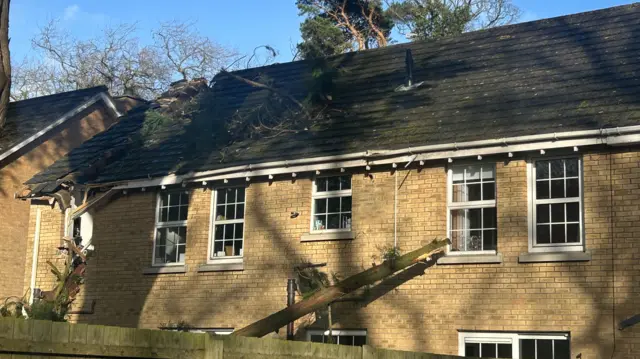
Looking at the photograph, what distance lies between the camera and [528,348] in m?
14.6

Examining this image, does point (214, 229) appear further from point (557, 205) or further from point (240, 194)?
point (557, 205)

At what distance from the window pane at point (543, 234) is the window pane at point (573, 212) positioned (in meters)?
0.39

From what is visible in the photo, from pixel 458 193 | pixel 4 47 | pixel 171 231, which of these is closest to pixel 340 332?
pixel 458 193

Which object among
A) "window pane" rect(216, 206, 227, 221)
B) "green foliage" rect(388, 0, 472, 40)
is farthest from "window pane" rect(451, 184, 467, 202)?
"green foliage" rect(388, 0, 472, 40)

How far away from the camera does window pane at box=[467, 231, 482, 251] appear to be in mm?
15516

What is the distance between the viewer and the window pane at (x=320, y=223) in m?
17.0

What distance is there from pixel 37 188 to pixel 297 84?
6.39 metres

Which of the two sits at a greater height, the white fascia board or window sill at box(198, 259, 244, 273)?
the white fascia board

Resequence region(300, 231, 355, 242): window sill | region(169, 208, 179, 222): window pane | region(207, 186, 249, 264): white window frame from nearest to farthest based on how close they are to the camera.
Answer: region(300, 231, 355, 242): window sill, region(207, 186, 249, 264): white window frame, region(169, 208, 179, 222): window pane

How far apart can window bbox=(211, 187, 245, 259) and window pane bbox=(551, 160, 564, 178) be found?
6.21 metres

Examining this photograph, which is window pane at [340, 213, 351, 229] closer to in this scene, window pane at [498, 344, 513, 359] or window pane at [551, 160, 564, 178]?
window pane at [498, 344, 513, 359]

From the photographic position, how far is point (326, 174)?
55.9ft

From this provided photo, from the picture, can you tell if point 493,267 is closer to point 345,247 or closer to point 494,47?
point 345,247

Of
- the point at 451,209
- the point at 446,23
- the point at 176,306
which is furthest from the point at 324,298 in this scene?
the point at 446,23
